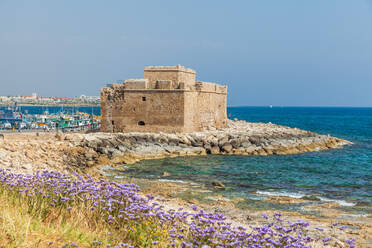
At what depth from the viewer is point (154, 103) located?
26.4 m

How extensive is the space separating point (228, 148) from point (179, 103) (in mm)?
4426

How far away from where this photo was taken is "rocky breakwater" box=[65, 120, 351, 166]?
21.1 metres

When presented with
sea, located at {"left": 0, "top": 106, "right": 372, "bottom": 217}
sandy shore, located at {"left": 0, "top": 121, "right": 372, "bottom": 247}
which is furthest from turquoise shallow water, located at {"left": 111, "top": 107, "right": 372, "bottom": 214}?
sandy shore, located at {"left": 0, "top": 121, "right": 372, "bottom": 247}

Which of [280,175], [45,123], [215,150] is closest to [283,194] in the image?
[280,175]

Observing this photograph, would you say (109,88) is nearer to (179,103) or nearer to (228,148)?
(179,103)

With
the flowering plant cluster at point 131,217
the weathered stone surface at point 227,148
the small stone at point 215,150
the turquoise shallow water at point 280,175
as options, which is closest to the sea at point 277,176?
the turquoise shallow water at point 280,175

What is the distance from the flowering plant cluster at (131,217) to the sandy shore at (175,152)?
3.96 m

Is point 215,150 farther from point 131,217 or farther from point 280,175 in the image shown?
point 131,217

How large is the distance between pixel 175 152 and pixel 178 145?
0.67 metres

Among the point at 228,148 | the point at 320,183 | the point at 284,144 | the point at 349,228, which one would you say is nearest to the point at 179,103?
the point at 228,148

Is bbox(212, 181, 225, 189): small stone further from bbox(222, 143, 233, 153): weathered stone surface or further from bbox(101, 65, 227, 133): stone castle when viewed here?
bbox(101, 65, 227, 133): stone castle

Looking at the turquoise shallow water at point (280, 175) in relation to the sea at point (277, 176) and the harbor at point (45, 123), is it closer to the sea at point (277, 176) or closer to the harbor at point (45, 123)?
the sea at point (277, 176)

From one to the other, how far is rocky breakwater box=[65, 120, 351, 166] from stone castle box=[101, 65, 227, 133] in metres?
1.30

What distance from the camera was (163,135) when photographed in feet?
81.7
